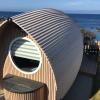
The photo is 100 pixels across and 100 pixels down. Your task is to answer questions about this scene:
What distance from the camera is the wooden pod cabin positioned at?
11266mm

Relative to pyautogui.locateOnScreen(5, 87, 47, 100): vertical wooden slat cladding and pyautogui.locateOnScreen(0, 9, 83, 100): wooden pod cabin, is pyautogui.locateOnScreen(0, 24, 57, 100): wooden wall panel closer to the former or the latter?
pyautogui.locateOnScreen(0, 9, 83, 100): wooden pod cabin

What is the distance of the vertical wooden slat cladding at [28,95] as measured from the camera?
1134 cm

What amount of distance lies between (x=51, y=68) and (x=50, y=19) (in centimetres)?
333

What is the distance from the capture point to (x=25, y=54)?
41.2ft

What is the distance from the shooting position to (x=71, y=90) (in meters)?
14.3

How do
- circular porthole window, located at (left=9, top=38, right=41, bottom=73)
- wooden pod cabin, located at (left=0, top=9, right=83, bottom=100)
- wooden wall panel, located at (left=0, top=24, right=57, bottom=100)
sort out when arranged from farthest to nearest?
circular porthole window, located at (left=9, top=38, right=41, bottom=73) < wooden wall panel, located at (left=0, top=24, right=57, bottom=100) < wooden pod cabin, located at (left=0, top=9, right=83, bottom=100)

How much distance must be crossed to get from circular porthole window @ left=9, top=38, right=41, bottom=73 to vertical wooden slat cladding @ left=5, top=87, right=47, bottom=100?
1216mm

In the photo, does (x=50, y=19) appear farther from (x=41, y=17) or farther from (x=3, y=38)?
(x=3, y=38)

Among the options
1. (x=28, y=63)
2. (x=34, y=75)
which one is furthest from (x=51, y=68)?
(x=28, y=63)

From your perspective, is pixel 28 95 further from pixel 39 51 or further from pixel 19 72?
pixel 39 51

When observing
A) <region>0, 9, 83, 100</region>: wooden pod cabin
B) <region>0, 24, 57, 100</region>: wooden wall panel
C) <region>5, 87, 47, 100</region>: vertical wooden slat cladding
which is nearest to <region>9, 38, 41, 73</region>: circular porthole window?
<region>0, 9, 83, 100</region>: wooden pod cabin

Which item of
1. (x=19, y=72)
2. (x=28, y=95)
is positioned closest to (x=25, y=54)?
(x=19, y=72)

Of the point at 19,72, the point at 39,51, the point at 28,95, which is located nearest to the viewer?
the point at 28,95

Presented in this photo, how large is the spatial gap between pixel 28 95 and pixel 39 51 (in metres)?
2.13
